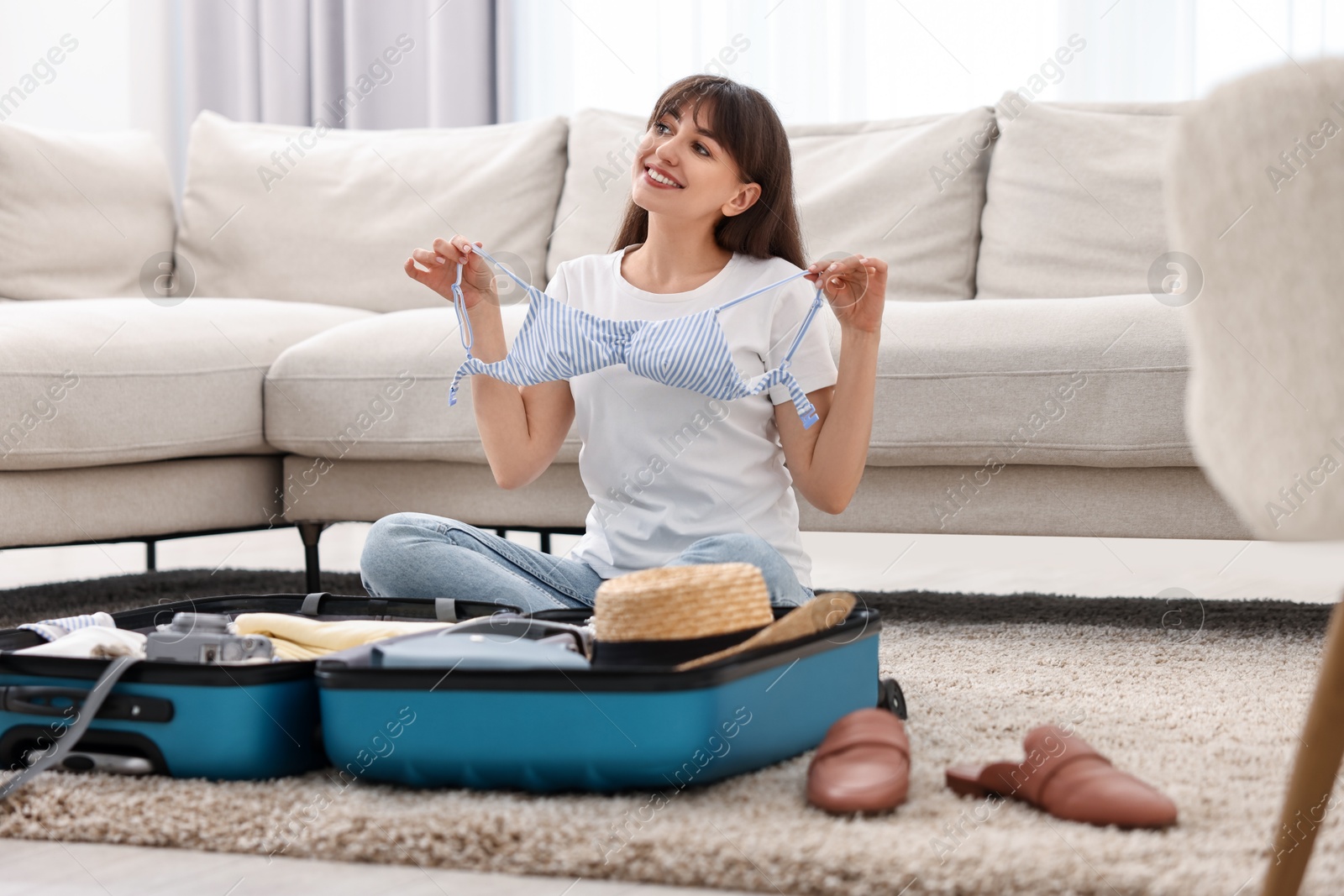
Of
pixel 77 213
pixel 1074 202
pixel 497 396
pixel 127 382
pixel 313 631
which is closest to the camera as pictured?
pixel 313 631

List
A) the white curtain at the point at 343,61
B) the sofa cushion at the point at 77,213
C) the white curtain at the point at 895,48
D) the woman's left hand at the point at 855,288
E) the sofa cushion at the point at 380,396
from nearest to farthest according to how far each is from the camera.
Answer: the woman's left hand at the point at 855,288 < the sofa cushion at the point at 380,396 < the sofa cushion at the point at 77,213 < the white curtain at the point at 895,48 < the white curtain at the point at 343,61

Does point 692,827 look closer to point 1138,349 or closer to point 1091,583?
point 1138,349

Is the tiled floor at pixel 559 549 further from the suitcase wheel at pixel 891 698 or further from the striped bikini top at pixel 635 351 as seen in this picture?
the striped bikini top at pixel 635 351

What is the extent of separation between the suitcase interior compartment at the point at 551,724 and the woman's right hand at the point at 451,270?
0.48m

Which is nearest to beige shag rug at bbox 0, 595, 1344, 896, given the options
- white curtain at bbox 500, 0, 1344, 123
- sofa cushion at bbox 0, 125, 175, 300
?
sofa cushion at bbox 0, 125, 175, 300

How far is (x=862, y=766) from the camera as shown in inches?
37.2

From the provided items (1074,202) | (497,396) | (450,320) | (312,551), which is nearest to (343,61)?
(450,320)

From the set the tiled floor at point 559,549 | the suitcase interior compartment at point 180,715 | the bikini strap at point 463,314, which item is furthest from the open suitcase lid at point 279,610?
Answer: the bikini strap at point 463,314

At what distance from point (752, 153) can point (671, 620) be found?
60cm

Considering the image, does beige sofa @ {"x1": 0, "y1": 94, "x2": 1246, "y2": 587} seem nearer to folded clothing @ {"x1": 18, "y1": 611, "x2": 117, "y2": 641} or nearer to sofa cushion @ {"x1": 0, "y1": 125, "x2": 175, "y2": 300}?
sofa cushion @ {"x1": 0, "y1": 125, "x2": 175, "y2": 300}

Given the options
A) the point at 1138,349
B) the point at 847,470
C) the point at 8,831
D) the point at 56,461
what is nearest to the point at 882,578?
the point at 1138,349

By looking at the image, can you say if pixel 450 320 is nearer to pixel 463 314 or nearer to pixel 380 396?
pixel 380 396

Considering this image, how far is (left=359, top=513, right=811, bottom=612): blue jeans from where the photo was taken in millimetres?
1383

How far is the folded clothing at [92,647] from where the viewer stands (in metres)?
1.09
